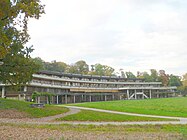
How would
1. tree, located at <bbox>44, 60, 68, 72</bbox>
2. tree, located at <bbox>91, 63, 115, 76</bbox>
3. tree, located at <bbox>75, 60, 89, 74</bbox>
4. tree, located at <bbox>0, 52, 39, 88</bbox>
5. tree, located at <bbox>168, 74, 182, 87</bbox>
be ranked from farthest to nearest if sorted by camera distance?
tree, located at <bbox>168, 74, 182, 87</bbox> < tree, located at <bbox>91, 63, 115, 76</bbox> < tree, located at <bbox>75, 60, 89, 74</bbox> < tree, located at <bbox>44, 60, 68, 72</bbox> < tree, located at <bbox>0, 52, 39, 88</bbox>

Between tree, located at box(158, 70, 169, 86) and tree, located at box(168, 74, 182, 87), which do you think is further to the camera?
tree, located at box(168, 74, 182, 87)

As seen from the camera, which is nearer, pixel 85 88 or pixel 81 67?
pixel 85 88

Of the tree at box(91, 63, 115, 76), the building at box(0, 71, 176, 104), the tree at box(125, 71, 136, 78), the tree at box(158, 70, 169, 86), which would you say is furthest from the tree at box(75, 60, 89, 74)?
the tree at box(158, 70, 169, 86)

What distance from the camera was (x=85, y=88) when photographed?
287 ft

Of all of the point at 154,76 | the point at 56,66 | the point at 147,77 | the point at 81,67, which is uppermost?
the point at 81,67

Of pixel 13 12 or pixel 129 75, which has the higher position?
pixel 129 75

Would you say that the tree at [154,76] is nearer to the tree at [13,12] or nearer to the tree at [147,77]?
the tree at [147,77]

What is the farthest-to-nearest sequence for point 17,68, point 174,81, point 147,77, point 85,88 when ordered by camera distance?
point 174,81 < point 147,77 < point 85,88 < point 17,68

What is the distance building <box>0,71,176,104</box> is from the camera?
66.7 metres

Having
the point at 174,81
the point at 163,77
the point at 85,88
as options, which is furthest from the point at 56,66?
the point at 174,81

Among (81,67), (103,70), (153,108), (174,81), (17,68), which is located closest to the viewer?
(17,68)

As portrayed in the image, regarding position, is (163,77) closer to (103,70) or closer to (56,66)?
(103,70)

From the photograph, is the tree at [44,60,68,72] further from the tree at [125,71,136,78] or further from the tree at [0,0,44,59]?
the tree at [0,0,44,59]

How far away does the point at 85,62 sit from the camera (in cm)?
12375
